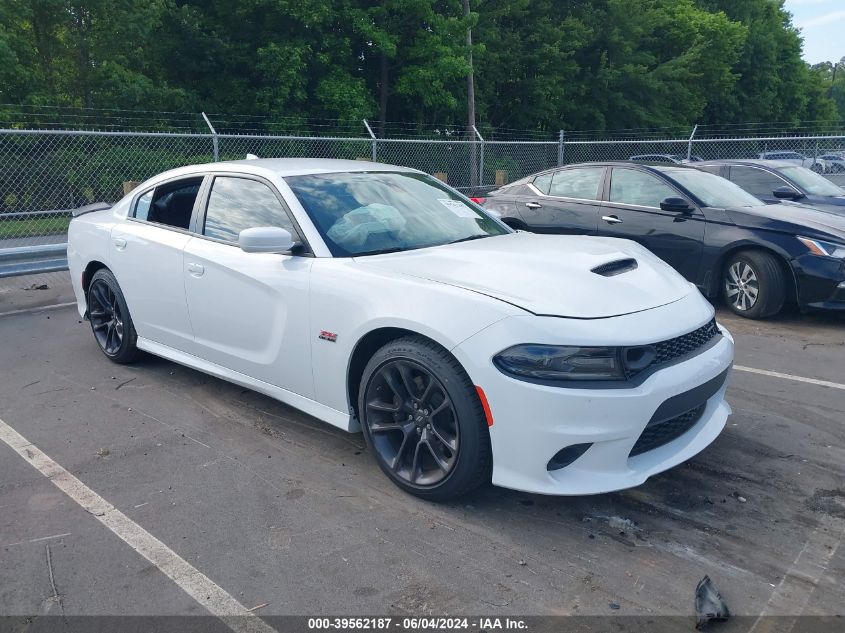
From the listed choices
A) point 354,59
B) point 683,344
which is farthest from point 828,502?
point 354,59

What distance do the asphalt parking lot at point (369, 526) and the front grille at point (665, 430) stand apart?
327 mm

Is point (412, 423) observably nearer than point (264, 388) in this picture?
Yes

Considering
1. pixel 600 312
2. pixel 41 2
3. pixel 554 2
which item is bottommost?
pixel 600 312

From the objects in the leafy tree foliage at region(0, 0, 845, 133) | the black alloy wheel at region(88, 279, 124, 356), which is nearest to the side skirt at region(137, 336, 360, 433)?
the black alloy wheel at region(88, 279, 124, 356)

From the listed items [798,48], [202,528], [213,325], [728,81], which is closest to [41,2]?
[213,325]

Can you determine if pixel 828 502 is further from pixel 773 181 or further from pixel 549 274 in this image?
pixel 773 181

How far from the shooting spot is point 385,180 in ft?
14.9

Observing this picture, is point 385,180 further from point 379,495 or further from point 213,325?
point 379,495

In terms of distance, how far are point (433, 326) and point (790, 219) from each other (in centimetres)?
510

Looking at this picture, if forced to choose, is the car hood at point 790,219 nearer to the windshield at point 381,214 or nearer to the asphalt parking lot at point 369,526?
the asphalt parking lot at point 369,526

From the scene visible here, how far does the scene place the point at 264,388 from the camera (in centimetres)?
414

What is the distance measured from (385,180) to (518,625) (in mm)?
2849

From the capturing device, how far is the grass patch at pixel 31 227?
1061cm

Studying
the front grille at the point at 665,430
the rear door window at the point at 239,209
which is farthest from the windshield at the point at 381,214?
the front grille at the point at 665,430
